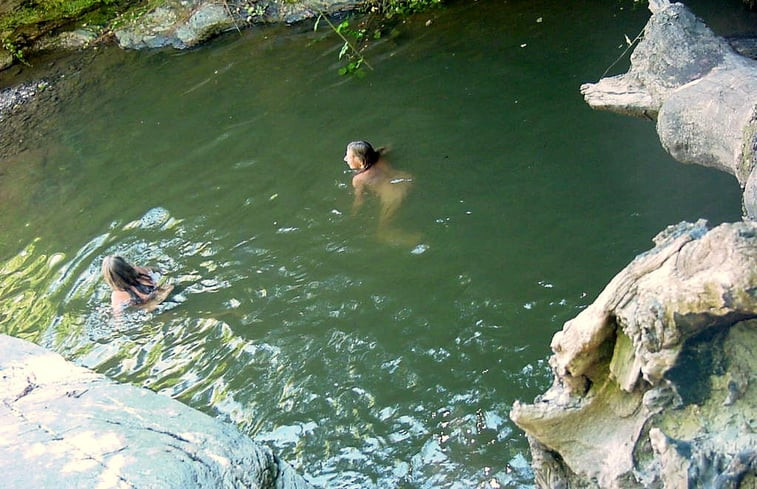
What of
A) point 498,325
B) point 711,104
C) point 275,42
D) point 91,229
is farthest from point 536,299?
point 275,42

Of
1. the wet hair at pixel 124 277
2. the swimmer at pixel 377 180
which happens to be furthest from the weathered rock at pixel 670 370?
the wet hair at pixel 124 277

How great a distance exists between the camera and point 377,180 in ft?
26.7

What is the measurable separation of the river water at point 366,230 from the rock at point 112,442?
152cm

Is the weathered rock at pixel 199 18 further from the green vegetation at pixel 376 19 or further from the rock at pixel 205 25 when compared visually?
the green vegetation at pixel 376 19

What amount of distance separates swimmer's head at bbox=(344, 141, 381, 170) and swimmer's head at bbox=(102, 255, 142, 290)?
2.43 metres

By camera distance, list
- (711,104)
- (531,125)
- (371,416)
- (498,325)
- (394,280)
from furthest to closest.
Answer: (531,125), (394,280), (498,325), (371,416), (711,104)

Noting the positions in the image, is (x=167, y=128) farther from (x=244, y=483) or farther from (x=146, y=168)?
(x=244, y=483)

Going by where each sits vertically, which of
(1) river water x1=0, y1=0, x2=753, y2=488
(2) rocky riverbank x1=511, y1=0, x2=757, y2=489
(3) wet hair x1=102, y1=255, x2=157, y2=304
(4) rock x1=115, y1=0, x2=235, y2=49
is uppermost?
(4) rock x1=115, y1=0, x2=235, y2=49

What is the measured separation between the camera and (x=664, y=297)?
10.1 feet

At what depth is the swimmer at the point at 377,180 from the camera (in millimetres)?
7914

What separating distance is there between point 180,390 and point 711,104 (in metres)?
4.39

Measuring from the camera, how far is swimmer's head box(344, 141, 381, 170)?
8117mm

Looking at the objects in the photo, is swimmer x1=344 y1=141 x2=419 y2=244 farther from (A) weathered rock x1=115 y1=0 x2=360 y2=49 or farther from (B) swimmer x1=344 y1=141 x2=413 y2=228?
(A) weathered rock x1=115 y1=0 x2=360 y2=49

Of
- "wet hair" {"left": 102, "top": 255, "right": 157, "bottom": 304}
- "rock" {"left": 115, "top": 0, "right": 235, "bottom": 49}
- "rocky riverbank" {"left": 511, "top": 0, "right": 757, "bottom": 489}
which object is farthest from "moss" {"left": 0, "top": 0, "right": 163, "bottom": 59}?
"rocky riverbank" {"left": 511, "top": 0, "right": 757, "bottom": 489}
